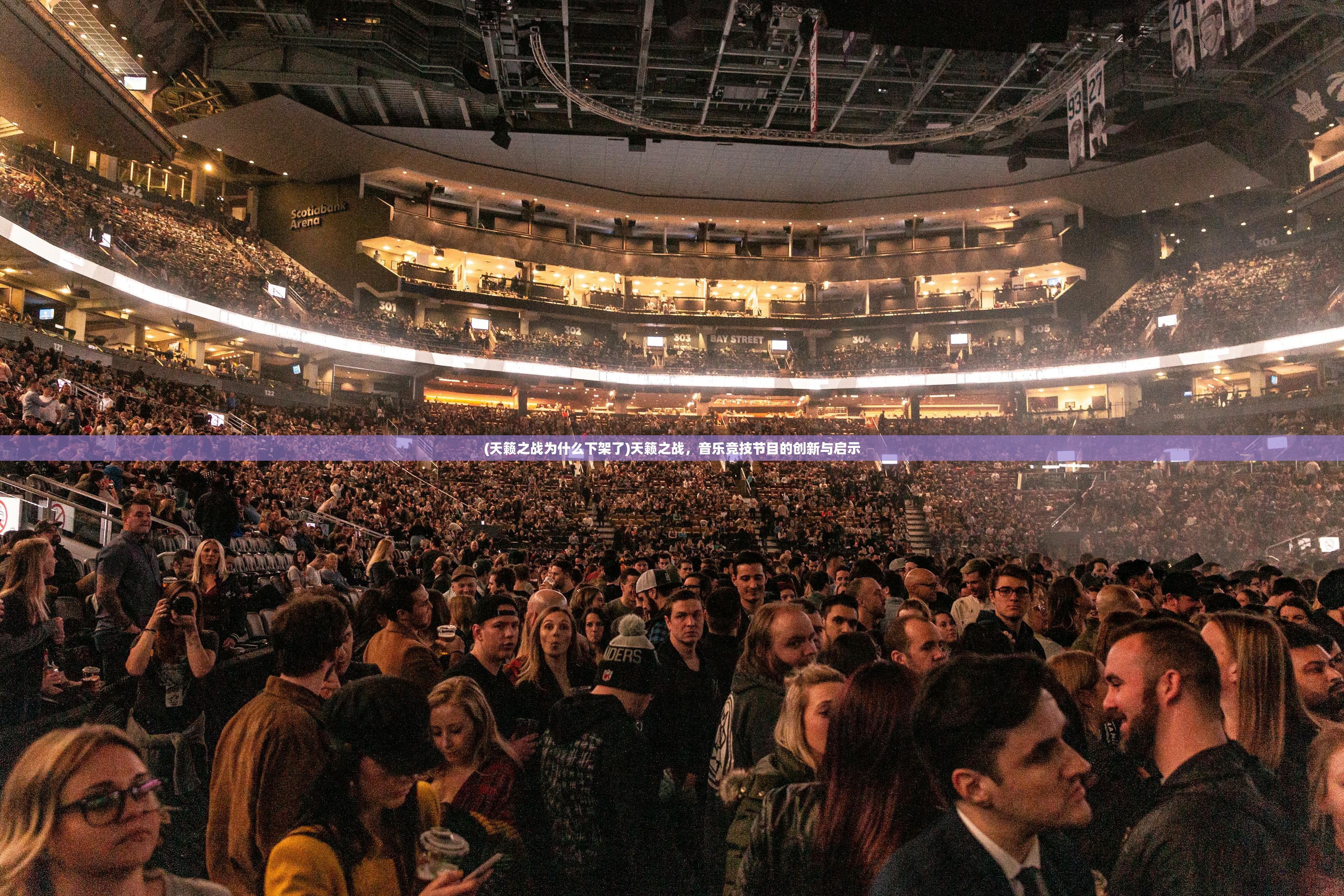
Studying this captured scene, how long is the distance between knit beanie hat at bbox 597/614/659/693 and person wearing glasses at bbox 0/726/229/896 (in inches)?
66.0

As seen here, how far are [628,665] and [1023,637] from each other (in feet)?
9.43

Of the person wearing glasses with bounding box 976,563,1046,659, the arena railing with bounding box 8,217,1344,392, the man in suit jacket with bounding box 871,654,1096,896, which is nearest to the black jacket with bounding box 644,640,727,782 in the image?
the person wearing glasses with bounding box 976,563,1046,659

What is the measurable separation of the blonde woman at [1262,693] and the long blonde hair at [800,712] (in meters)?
1.20

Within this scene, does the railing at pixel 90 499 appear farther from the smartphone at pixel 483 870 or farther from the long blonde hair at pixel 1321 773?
the long blonde hair at pixel 1321 773

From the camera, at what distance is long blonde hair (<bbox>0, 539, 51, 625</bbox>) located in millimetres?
4441

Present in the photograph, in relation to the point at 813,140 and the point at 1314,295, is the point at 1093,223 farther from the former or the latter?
the point at 813,140

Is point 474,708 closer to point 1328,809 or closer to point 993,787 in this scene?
point 993,787

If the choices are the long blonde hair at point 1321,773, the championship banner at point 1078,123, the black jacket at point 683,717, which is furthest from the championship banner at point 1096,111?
the long blonde hair at point 1321,773

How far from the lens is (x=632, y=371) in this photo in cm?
4166

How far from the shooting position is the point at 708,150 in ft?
114

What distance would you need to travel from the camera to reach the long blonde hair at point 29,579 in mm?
4441

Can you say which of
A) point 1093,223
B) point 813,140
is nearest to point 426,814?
point 813,140

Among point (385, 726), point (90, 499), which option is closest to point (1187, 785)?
point (385, 726)
